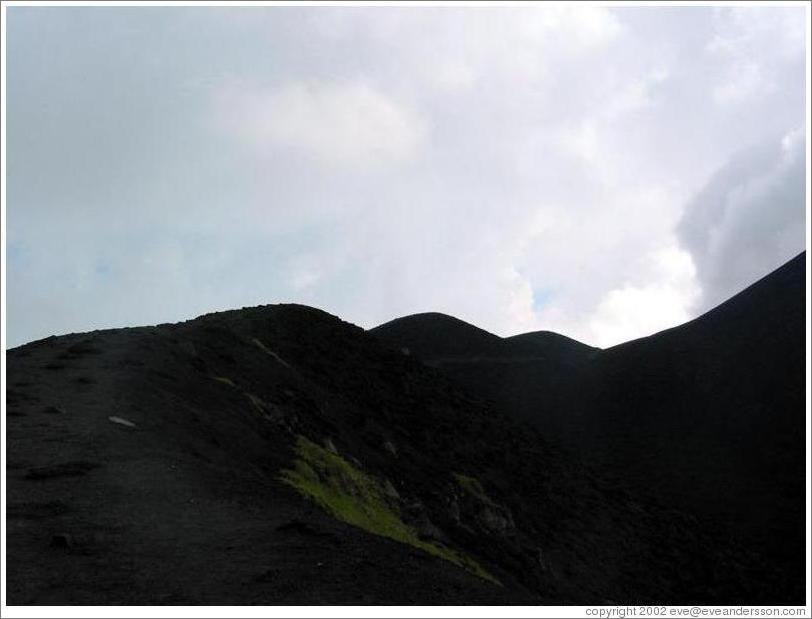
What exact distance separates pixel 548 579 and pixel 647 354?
86.1 meters

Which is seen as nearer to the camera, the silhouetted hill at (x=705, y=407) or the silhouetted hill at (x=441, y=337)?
the silhouetted hill at (x=705, y=407)

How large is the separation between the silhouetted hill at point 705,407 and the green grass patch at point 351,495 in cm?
4026

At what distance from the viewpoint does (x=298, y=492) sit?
2520 centimetres

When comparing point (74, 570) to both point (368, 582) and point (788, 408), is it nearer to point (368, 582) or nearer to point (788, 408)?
point (368, 582)

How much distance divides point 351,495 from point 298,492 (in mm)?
7017

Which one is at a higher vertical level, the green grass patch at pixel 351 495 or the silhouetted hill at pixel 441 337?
the silhouetted hill at pixel 441 337

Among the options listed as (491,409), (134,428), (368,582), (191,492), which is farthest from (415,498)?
(491,409)

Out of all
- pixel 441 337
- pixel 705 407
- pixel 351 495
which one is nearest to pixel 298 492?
pixel 351 495

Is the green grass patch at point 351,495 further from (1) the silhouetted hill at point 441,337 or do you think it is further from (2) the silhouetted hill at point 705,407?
(1) the silhouetted hill at point 441,337

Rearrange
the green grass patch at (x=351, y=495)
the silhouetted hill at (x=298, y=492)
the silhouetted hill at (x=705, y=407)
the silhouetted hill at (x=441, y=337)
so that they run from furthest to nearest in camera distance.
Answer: the silhouetted hill at (x=441, y=337) < the silhouetted hill at (x=705, y=407) < the green grass patch at (x=351, y=495) < the silhouetted hill at (x=298, y=492)

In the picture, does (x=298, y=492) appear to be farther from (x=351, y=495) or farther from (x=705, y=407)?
(x=705, y=407)

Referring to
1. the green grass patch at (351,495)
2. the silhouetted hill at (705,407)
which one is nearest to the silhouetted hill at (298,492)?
the green grass patch at (351,495)

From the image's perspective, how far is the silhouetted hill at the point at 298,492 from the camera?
1516cm

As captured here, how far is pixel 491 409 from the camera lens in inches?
3216
